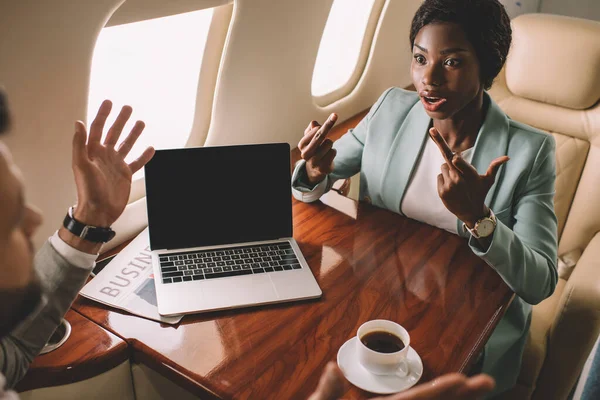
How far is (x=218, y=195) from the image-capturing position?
48.3 inches

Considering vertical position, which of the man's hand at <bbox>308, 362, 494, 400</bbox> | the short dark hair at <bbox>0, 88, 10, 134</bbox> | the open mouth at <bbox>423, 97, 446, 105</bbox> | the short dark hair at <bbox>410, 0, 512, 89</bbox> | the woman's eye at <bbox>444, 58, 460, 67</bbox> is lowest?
the open mouth at <bbox>423, 97, 446, 105</bbox>

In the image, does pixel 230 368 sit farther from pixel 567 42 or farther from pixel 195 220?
pixel 567 42

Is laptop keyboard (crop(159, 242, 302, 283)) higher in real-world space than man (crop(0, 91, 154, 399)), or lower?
lower

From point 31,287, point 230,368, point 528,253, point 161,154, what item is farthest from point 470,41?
point 31,287

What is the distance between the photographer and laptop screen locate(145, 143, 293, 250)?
1185 mm

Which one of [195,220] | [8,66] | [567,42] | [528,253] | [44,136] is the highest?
[8,66]

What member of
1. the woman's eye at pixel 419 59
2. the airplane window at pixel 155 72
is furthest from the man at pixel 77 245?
the woman's eye at pixel 419 59

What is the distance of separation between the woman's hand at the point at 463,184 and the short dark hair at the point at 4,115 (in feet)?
3.11

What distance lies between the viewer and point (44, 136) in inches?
42.6

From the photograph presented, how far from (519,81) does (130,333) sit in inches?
56.5

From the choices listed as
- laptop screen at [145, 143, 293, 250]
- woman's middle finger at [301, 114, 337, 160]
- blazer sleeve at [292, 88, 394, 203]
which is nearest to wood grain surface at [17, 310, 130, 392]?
laptop screen at [145, 143, 293, 250]

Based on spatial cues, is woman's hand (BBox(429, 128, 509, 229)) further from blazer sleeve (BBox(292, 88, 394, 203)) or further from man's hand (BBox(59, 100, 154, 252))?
man's hand (BBox(59, 100, 154, 252))

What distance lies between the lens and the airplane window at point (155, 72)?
1.25m

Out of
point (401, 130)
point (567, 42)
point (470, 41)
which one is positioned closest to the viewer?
point (470, 41)
